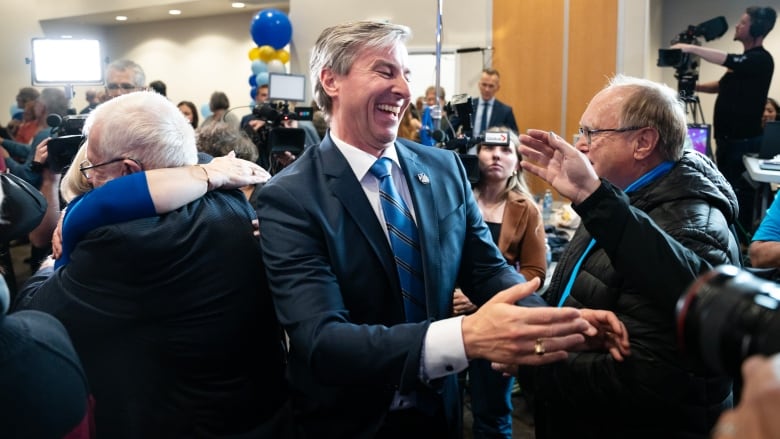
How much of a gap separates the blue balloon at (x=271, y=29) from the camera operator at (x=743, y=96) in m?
4.87

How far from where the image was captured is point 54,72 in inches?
173

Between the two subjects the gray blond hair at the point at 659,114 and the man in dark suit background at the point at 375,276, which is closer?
the man in dark suit background at the point at 375,276

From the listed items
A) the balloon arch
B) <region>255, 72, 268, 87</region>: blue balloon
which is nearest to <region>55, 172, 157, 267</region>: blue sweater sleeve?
<region>255, 72, 268, 87</region>: blue balloon

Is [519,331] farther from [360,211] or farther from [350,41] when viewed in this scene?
[350,41]

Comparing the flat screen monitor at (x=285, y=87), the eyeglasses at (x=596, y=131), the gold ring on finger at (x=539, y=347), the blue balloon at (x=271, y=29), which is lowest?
the gold ring on finger at (x=539, y=347)

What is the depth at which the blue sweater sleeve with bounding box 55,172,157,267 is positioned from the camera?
132 centimetres

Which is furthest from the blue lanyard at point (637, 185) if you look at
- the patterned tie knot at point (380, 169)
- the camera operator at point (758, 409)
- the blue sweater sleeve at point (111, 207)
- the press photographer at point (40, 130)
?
the press photographer at point (40, 130)

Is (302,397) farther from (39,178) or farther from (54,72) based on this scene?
(54,72)

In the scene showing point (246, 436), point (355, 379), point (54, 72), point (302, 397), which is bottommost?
point (246, 436)

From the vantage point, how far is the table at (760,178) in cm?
361

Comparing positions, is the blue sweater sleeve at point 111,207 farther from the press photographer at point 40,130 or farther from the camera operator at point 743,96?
the camera operator at point 743,96

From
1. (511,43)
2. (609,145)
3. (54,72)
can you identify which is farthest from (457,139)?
(511,43)

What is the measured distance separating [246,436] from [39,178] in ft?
7.20

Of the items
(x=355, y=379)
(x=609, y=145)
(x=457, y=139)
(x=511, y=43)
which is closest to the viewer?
(x=355, y=379)
